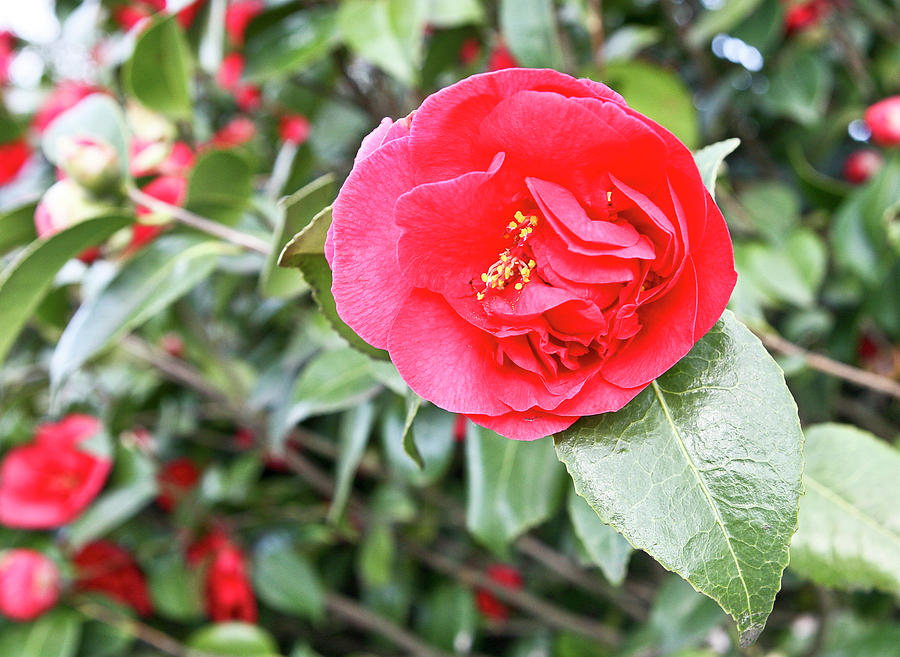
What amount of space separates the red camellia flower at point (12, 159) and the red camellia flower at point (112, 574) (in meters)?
0.70

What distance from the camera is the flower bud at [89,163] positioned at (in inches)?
28.5

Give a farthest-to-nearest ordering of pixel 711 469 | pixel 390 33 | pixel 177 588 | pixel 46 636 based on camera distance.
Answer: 1. pixel 177 588
2. pixel 46 636
3. pixel 390 33
4. pixel 711 469

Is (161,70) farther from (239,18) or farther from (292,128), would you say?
(292,128)

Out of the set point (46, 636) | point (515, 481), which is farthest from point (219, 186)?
point (46, 636)

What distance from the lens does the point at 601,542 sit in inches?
23.5

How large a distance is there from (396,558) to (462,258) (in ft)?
3.44

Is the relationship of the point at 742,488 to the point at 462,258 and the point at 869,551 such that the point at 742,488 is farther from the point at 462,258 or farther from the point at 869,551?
the point at 869,551

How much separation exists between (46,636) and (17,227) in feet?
2.36

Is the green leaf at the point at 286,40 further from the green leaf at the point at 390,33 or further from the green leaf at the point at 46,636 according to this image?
the green leaf at the point at 46,636

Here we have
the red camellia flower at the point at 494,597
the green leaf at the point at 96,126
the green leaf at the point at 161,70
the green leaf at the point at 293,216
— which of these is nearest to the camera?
the green leaf at the point at 293,216

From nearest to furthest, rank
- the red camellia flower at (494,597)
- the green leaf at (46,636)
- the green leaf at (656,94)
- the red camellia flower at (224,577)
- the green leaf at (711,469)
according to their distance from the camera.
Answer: the green leaf at (711,469)
the green leaf at (656,94)
the green leaf at (46,636)
the red camellia flower at (224,577)
the red camellia flower at (494,597)

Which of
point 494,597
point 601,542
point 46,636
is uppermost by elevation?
point 601,542

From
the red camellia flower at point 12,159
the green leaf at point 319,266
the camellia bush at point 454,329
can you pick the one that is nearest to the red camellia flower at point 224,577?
the camellia bush at point 454,329

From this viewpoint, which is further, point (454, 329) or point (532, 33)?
point (532, 33)
